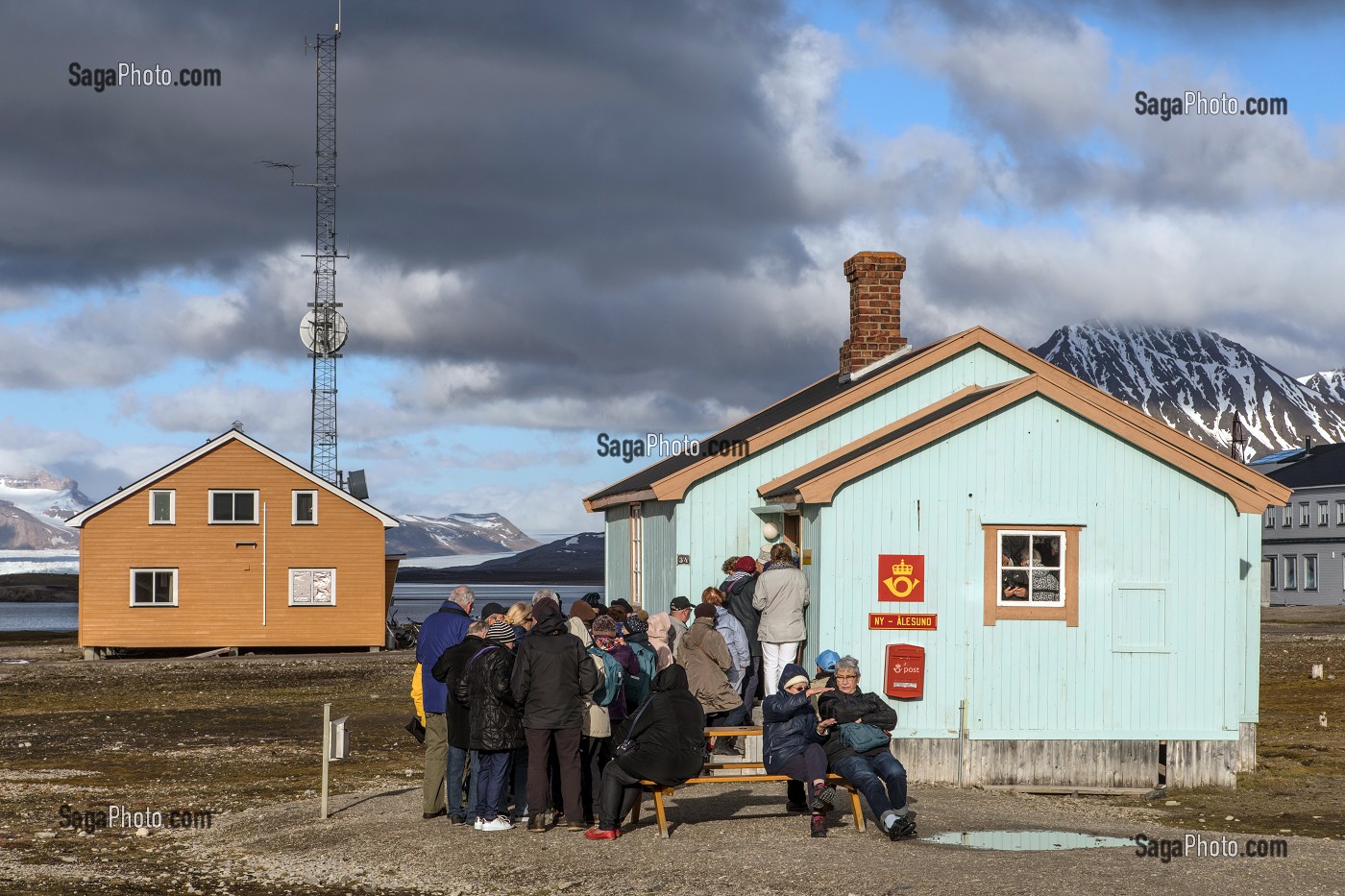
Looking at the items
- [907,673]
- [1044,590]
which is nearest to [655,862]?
[907,673]

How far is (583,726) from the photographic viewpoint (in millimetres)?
12195

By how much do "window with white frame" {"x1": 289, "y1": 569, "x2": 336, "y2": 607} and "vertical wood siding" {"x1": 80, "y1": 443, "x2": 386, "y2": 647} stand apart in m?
0.16

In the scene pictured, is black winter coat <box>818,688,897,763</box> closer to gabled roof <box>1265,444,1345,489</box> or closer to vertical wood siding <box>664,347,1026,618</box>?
vertical wood siding <box>664,347,1026,618</box>

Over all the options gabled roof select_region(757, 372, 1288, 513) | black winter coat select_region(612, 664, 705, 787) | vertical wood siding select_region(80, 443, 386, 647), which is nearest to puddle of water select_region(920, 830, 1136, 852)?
black winter coat select_region(612, 664, 705, 787)

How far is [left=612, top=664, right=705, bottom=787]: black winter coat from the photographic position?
11.7m

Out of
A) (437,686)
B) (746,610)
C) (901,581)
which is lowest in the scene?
(437,686)

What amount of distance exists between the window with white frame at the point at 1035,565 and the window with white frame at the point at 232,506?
98.0ft

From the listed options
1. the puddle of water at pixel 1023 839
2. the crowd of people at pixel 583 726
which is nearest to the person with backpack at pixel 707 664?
the crowd of people at pixel 583 726

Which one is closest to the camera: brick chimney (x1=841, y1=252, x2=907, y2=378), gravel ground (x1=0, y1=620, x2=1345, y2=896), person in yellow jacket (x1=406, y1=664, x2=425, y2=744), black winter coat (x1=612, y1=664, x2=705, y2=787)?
gravel ground (x1=0, y1=620, x2=1345, y2=896)

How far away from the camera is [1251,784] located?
17.2m

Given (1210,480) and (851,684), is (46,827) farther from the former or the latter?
(1210,480)

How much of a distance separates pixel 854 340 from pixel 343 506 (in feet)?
76.3

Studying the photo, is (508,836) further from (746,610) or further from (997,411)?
(997,411)

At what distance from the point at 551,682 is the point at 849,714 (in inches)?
97.4
